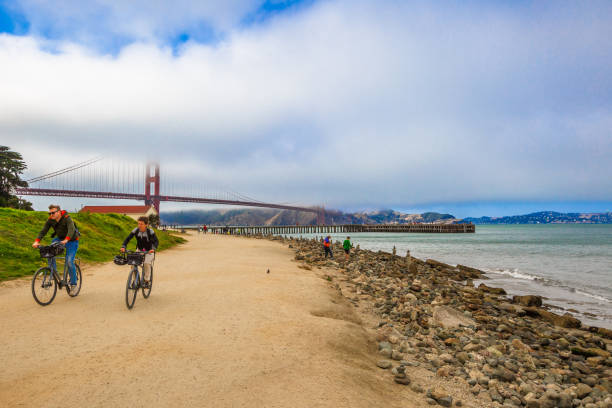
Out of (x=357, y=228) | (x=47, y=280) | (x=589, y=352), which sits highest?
(x=47, y=280)

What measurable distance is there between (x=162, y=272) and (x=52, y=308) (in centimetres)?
639

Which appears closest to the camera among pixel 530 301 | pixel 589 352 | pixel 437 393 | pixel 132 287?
pixel 437 393

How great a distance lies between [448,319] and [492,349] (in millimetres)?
2057

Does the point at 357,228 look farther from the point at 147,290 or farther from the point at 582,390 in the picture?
the point at 582,390

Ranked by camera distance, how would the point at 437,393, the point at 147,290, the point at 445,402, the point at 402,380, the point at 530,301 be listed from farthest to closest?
1. the point at 530,301
2. the point at 147,290
3. the point at 402,380
4. the point at 437,393
5. the point at 445,402

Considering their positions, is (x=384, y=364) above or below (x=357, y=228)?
above

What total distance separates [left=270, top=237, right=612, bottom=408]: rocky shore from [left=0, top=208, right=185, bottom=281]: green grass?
37.7 ft

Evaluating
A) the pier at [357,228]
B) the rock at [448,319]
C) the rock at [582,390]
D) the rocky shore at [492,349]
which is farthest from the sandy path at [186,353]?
the pier at [357,228]

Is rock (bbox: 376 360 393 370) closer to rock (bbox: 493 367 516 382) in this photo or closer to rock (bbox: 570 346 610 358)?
rock (bbox: 493 367 516 382)

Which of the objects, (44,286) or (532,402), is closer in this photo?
(532,402)

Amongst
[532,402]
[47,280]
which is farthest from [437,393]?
[47,280]

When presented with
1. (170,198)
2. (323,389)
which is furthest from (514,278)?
(170,198)

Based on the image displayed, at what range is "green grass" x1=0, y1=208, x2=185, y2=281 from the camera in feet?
39.5

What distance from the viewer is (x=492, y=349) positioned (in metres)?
7.09
